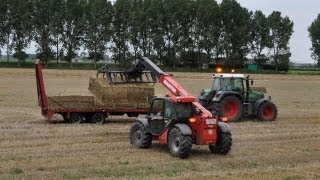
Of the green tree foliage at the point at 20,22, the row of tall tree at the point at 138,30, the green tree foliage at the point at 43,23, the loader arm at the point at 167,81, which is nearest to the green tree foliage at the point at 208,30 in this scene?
the row of tall tree at the point at 138,30

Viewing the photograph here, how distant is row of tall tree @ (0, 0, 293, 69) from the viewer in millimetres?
87562

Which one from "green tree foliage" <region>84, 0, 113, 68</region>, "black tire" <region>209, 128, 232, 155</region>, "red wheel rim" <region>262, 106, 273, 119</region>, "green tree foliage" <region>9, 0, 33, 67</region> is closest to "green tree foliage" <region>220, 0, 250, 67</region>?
"green tree foliage" <region>84, 0, 113, 68</region>

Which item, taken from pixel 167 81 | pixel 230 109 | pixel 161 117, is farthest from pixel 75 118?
pixel 161 117

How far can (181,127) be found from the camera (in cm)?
1430

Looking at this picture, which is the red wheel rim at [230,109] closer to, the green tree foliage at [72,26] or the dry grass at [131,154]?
the dry grass at [131,154]

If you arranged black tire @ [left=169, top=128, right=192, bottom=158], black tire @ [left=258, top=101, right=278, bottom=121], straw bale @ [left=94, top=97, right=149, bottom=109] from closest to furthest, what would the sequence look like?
black tire @ [left=169, top=128, right=192, bottom=158] → straw bale @ [left=94, top=97, right=149, bottom=109] → black tire @ [left=258, top=101, right=278, bottom=121]

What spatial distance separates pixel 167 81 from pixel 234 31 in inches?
3108

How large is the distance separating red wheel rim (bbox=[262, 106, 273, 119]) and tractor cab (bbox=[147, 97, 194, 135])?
8.37 meters

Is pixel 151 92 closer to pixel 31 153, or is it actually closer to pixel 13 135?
pixel 13 135

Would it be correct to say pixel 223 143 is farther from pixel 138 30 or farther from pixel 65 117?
pixel 138 30

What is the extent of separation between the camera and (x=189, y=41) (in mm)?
90750

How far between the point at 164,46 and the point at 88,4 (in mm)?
13397

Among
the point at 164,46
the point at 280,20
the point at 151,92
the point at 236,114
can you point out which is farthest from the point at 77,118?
the point at 280,20

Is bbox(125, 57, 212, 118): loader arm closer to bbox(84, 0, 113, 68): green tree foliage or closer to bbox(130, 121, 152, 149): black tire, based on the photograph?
bbox(130, 121, 152, 149): black tire
